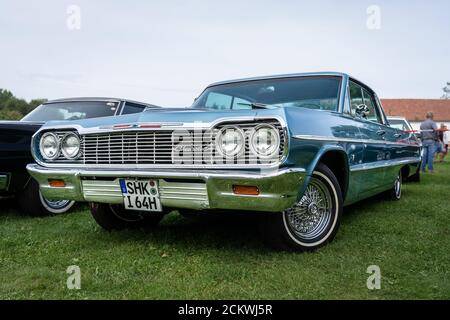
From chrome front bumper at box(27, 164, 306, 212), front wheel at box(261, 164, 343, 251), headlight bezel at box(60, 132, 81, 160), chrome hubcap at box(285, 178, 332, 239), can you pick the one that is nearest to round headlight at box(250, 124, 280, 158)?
chrome front bumper at box(27, 164, 306, 212)

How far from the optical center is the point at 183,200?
2.78m

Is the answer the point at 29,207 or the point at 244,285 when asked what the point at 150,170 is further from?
the point at 29,207

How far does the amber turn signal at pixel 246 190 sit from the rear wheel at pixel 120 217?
143cm

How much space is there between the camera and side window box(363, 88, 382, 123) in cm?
468

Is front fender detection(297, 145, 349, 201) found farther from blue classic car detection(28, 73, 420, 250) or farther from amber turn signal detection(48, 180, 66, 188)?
amber turn signal detection(48, 180, 66, 188)

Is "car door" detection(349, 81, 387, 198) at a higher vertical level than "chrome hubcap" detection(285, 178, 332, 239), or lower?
higher

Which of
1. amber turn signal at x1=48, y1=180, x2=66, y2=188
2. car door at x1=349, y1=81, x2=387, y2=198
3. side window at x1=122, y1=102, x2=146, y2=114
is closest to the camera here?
amber turn signal at x1=48, y1=180, x2=66, y2=188

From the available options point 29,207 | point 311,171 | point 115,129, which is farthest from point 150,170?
point 29,207

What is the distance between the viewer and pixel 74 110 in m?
5.59

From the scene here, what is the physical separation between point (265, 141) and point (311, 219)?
95 cm

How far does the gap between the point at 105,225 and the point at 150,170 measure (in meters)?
1.29

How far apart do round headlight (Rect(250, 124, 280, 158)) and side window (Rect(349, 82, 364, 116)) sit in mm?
1665

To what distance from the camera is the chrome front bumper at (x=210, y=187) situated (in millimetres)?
2576

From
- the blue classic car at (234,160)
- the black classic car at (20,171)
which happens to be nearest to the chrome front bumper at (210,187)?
the blue classic car at (234,160)
